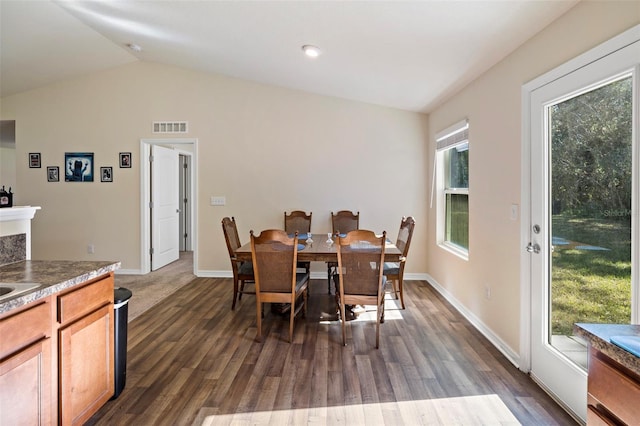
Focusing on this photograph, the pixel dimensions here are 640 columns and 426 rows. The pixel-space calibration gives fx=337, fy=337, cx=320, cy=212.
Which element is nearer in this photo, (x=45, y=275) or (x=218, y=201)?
(x=45, y=275)

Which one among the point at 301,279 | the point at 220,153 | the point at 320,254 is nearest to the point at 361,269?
the point at 320,254

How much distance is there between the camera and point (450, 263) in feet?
12.9

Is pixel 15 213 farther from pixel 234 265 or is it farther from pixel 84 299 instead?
pixel 234 265

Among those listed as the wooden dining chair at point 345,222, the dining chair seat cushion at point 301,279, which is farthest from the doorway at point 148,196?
the dining chair seat cushion at point 301,279

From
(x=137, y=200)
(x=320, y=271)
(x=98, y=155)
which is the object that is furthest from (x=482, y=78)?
(x=98, y=155)

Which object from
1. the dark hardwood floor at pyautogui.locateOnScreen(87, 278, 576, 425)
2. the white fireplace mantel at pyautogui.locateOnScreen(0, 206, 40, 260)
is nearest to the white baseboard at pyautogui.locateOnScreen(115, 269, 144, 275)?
the dark hardwood floor at pyautogui.locateOnScreen(87, 278, 576, 425)

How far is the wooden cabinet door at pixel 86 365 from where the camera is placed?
155 cm

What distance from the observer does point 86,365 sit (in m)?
1.71

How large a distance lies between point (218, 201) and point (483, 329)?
377 cm

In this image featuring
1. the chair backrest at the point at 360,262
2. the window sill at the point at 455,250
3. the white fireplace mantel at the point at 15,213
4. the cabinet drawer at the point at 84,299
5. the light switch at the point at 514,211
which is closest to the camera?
the cabinet drawer at the point at 84,299

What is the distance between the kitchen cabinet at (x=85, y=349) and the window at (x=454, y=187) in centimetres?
328

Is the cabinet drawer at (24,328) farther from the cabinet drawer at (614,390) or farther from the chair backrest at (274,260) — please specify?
the cabinet drawer at (614,390)

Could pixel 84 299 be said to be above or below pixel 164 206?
below

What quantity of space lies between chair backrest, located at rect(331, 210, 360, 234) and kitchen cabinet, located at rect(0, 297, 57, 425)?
11.8 ft
